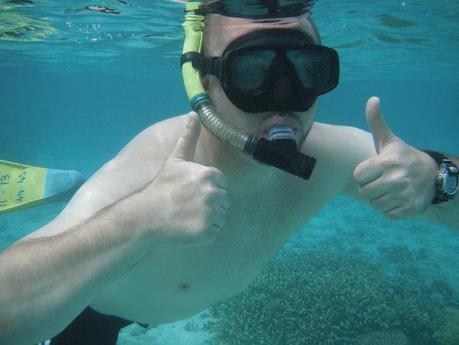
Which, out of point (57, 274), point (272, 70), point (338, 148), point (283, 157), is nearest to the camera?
point (57, 274)

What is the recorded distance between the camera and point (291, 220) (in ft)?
11.5

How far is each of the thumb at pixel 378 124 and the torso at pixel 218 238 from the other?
0.86 metres

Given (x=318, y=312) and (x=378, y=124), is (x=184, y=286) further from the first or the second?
(x=318, y=312)

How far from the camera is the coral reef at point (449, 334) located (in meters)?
6.95

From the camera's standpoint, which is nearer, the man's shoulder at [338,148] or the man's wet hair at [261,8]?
the man's shoulder at [338,148]

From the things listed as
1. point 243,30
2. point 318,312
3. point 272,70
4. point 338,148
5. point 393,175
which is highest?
point 243,30

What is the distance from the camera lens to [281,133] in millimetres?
2535

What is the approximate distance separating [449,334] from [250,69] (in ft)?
23.1

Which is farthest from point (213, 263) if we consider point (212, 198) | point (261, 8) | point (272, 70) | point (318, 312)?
point (318, 312)

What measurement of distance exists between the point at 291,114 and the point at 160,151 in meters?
1.07

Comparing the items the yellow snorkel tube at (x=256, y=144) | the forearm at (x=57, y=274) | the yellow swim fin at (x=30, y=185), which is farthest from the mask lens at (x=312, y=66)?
the yellow swim fin at (x=30, y=185)

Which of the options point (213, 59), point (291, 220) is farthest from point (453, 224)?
point (213, 59)

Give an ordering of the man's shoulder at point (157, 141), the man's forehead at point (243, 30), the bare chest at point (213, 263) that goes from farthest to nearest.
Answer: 1. the bare chest at point (213, 263)
2. the man's shoulder at point (157, 141)
3. the man's forehead at point (243, 30)

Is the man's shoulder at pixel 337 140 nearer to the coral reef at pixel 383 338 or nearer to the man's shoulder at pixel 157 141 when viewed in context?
the man's shoulder at pixel 157 141
